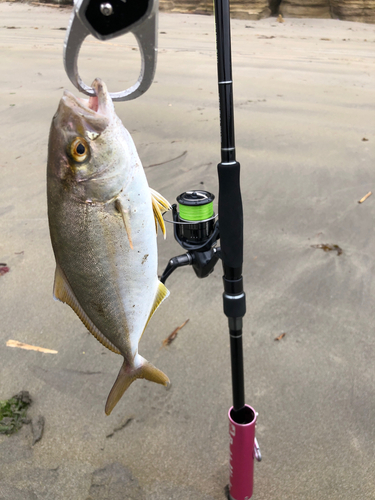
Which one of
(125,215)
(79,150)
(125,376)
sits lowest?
(125,376)

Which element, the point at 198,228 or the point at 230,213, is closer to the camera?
the point at 230,213

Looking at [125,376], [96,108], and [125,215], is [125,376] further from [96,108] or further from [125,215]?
[96,108]

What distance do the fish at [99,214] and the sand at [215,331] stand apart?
120cm

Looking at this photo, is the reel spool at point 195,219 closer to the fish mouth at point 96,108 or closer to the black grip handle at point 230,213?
the black grip handle at point 230,213

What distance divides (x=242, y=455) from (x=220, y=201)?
3.29 feet

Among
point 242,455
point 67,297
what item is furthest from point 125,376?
point 242,455

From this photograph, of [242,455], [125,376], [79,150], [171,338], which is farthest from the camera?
[171,338]

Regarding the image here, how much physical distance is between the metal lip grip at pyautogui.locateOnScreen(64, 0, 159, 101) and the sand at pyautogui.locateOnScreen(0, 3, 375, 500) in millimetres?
1676

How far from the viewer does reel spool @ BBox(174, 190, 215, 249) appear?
1.42m

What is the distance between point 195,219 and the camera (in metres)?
1.42

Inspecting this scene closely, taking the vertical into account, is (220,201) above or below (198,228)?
above

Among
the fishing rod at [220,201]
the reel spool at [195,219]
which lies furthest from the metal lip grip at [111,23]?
Result: the reel spool at [195,219]

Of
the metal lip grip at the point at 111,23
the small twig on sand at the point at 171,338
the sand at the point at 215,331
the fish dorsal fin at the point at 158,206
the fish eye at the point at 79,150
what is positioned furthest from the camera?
the small twig on sand at the point at 171,338

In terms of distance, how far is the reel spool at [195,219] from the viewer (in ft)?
4.66
